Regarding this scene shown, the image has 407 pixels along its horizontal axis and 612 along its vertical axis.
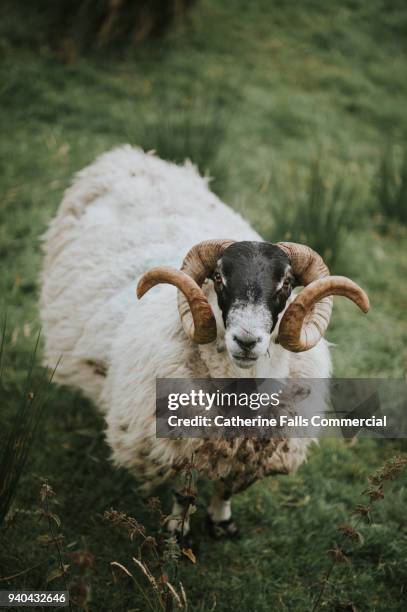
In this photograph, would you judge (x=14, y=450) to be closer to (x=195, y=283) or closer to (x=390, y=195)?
(x=195, y=283)

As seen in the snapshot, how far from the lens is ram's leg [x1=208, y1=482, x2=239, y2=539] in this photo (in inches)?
120

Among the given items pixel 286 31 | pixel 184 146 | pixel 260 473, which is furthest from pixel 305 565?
pixel 286 31

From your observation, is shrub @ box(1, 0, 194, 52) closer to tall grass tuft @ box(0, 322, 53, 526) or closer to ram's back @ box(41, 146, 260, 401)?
ram's back @ box(41, 146, 260, 401)

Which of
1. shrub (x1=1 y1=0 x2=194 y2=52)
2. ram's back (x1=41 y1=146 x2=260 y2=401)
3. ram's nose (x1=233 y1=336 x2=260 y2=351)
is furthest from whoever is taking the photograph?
shrub (x1=1 y1=0 x2=194 y2=52)

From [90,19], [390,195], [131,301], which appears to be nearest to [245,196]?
[390,195]

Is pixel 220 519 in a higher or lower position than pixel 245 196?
lower

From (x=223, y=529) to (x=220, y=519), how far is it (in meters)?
0.06

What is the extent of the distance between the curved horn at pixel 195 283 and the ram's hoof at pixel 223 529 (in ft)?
3.90

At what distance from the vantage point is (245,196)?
5.58 metres

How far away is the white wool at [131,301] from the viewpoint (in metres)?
2.70

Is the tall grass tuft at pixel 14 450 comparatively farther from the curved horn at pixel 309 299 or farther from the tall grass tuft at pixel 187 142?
the tall grass tuft at pixel 187 142

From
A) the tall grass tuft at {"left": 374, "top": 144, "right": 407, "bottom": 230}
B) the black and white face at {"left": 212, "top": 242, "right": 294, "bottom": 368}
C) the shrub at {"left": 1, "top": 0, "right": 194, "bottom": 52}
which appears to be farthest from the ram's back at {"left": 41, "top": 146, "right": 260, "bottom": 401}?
the shrub at {"left": 1, "top": 0, "right": 194, "bottom": 52}

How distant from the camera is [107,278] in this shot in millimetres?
3326

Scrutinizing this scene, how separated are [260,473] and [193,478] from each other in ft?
2.60
